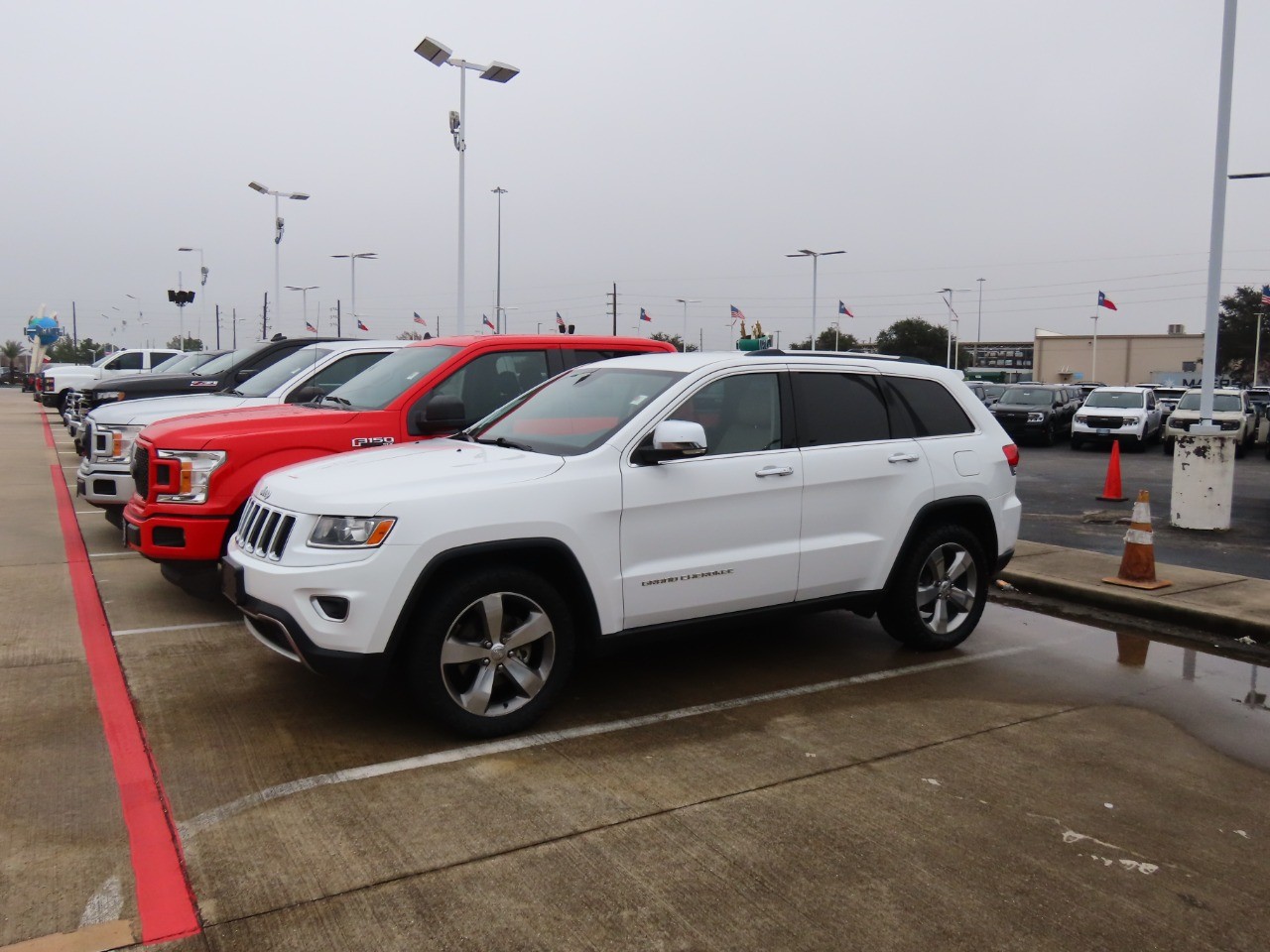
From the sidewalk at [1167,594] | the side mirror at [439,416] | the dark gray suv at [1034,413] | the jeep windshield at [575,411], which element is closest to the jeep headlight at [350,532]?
the jeep windshield at [575,411]

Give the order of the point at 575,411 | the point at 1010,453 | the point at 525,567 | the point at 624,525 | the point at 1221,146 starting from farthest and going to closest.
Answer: the point at 1221,146
the point at 1010,453
the point at 575,411
the point at 624,525
the point at 525,567

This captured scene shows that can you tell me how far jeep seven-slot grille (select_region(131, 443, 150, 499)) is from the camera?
679 cm

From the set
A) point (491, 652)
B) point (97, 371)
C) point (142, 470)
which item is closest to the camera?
point (491, 652)

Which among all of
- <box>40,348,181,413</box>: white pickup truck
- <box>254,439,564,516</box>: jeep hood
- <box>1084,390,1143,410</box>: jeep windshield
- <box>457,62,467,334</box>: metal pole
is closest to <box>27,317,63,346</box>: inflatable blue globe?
<box>40,348,181,413</box>: white pickup truck

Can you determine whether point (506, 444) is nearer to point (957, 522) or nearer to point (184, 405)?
point (957, 522)

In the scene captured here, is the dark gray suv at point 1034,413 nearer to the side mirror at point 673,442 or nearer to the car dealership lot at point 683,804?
the car dealership lot at point 683,804

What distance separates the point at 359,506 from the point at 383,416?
9.51 ft

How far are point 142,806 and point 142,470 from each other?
3.37 m

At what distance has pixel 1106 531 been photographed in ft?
37.8

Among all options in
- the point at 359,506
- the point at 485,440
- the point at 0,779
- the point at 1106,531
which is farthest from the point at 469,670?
the point at 1106,531

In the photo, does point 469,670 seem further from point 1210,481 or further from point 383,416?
point 1210,481

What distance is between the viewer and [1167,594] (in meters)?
7.89

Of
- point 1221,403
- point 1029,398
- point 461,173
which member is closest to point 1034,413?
point 1029,398

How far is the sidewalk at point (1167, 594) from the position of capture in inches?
283
